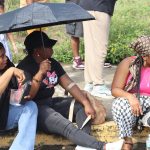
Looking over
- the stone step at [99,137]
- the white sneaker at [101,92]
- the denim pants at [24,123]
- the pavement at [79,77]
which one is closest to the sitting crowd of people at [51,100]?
the denim pants at [24,123]

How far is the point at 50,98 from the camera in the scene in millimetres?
4914

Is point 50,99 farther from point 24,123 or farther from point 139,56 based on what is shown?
point 139,56

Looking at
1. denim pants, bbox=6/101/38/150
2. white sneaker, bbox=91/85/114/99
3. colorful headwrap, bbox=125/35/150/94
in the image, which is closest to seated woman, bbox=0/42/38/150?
denim pants, bbox=6/101/38/150

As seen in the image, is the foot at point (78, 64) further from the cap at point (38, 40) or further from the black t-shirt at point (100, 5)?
the cap at point (38, 40)

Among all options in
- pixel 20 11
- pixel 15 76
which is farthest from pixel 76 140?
pixel 20 11

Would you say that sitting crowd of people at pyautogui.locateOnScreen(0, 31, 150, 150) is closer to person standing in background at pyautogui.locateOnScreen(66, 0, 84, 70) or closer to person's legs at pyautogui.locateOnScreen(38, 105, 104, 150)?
person's legs at pyautogui.locateOnScreen(38, 105, 104, 150)

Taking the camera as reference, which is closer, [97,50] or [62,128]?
[62,128]

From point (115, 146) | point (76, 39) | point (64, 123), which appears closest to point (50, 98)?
point (64, 123)

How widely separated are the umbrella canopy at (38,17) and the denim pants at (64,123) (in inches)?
34.7

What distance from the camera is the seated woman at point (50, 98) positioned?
14.8 feet

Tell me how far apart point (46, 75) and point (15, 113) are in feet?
1.64

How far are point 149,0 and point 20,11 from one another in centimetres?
1004

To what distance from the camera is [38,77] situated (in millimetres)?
4473

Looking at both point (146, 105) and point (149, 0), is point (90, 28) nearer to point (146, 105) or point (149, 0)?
point (146, 105)
